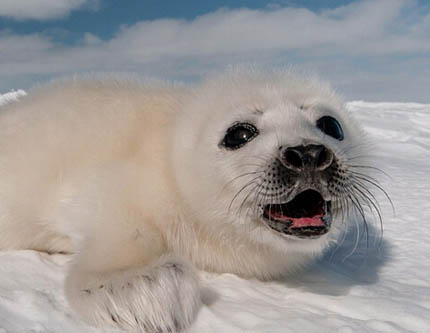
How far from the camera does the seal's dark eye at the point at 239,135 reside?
9.18 ft

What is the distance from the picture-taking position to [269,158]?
2.52m

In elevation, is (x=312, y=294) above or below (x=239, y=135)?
below

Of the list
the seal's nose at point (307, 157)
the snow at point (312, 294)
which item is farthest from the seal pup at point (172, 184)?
the snow at point (312, 294)

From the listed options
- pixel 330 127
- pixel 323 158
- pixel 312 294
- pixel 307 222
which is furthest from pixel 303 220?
pixel 330 127

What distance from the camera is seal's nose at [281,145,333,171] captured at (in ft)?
7.59

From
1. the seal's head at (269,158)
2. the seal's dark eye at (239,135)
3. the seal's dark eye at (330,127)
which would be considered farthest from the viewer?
the seal's dark eye at (330,127)

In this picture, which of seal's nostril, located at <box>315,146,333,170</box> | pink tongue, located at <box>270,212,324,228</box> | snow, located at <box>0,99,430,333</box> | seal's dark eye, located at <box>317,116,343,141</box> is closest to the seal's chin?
pink tongue, located at <box>270,212,324,228</box>

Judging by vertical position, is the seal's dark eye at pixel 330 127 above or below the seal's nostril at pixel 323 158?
above

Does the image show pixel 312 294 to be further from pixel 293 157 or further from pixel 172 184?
pixel 172 184

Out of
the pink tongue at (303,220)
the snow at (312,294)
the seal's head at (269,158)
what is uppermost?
the seal's head at (269,158)

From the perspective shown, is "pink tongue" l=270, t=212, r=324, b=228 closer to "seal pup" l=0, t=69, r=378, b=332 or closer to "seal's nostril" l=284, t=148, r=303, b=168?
"seal pup" l=0, t=69, r=378, b=332

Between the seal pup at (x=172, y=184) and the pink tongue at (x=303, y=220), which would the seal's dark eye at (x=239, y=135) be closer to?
the seal pup at (x=172, y=184)

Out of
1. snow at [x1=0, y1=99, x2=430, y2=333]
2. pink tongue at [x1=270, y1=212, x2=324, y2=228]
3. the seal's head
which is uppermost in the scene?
the seal's head

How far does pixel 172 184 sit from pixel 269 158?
2.13ft
